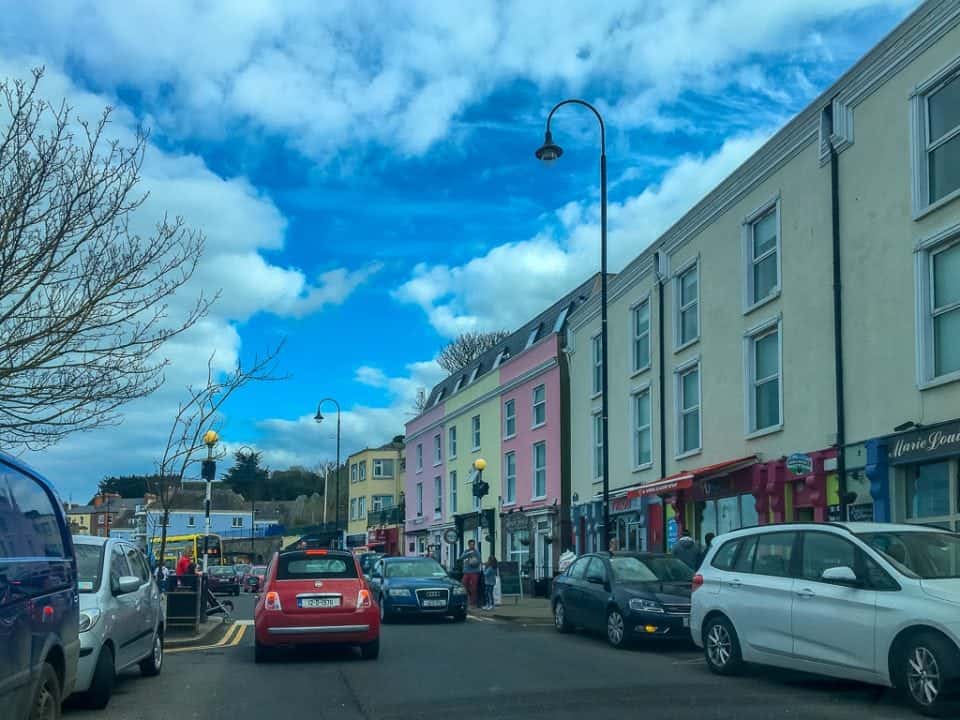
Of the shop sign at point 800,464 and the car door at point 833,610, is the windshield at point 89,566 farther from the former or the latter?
the shop sign at point 800,464

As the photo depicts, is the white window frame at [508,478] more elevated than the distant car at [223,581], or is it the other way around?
the white window frame at [508,478]

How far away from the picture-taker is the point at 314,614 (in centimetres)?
1381

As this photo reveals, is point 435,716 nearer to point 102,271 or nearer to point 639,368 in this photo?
point 102,271

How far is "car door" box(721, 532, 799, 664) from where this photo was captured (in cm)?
1080

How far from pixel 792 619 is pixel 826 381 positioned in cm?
933

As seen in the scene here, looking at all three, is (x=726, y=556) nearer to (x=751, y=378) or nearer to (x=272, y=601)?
(x=272, y=601)

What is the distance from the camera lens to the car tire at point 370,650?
14.1 meters

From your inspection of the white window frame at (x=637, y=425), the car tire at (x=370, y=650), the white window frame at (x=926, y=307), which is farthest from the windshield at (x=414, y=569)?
the white window frame at (x=926, y=307)

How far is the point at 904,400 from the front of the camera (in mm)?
16750

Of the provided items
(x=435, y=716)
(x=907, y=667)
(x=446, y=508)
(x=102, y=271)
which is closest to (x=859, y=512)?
(x=907, y=667)

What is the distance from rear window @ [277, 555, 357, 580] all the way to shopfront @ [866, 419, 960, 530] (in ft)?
27.9

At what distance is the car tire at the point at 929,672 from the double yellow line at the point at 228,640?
10.7m

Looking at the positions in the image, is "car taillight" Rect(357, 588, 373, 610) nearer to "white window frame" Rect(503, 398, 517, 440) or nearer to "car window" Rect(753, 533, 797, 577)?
"car window" Rect(753, 533, 797, 577)

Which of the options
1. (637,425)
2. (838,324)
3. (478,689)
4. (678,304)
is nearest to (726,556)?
(478,689)
